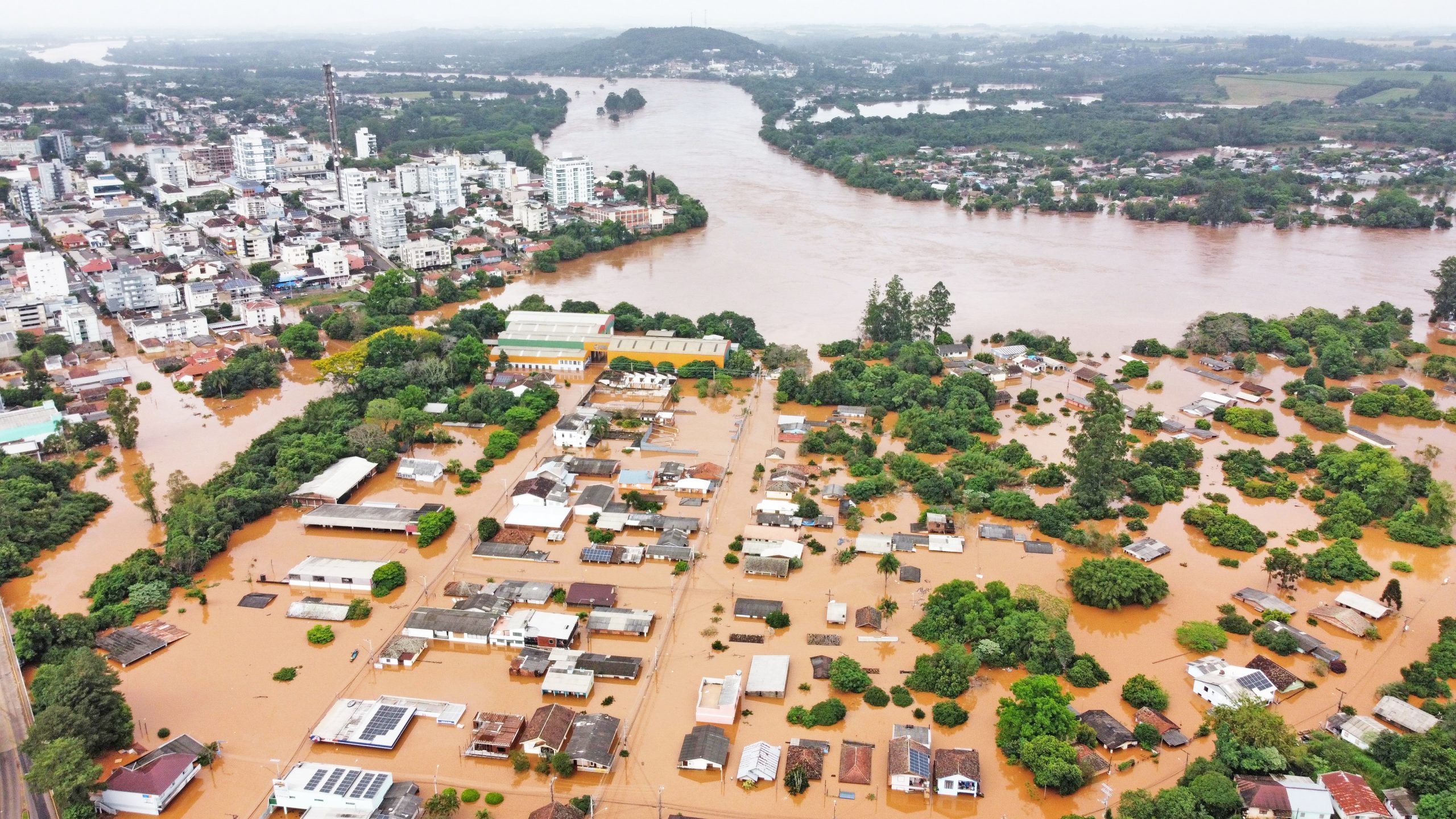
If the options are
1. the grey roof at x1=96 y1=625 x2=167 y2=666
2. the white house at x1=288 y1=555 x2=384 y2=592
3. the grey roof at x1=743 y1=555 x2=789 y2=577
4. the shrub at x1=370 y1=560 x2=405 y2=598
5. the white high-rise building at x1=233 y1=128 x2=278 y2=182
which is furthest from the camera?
the white high-rise building at x1=233 y1=128 x2=278 y2=182

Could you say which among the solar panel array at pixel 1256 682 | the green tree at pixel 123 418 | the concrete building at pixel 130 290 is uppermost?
the concrete building at pixel 130 290

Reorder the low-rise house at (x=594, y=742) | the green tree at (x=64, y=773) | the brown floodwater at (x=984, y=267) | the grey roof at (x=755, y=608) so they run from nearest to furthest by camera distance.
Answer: the green tree at (x=64, y=773) < the low-rise house at (x=594, y=742) < the grey roof at (x=755, y=608) < the brown floodwater at (x=984, y=267)

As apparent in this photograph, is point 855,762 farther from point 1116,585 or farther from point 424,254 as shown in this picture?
point 424,254

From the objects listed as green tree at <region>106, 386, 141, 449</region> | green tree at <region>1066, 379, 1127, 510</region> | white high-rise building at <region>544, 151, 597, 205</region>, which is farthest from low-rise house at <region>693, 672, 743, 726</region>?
white high-rise building at <region>544, 151, 597, 205</region>

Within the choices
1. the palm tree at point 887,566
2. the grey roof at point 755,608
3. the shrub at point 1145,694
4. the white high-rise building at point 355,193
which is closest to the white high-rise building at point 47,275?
the white high-rise building at point 355,193

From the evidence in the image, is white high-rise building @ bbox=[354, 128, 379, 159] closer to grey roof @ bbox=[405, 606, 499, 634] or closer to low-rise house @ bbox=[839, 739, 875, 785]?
grey roof @ bbox=[405, 606, 499, 634]

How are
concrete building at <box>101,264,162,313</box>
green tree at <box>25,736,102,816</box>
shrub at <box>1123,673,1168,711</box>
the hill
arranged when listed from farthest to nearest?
1. the hill
2. concrete building at <box>101,264,162,313</box>
3. shrub at <box>1123,673,1168,711</box>
4. green tree at <box>25,736,102,816</box>

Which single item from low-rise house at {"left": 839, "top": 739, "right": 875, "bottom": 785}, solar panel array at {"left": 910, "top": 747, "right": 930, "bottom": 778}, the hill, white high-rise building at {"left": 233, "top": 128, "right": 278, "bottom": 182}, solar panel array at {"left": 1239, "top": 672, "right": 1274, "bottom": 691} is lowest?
low-rise house at {"left": 839, "top": 739, "right": 875, "bottom": 785}

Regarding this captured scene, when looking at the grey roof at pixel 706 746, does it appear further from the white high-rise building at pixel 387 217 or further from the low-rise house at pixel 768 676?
the white high-rise building at pixel 387 217
